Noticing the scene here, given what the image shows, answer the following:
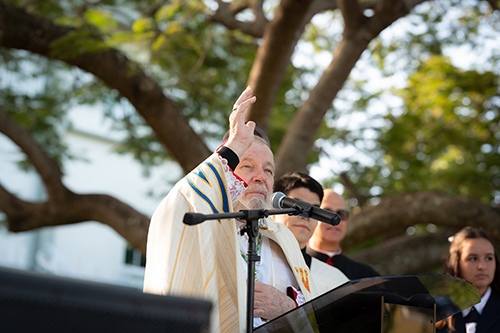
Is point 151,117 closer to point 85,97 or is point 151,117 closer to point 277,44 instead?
point 277,44

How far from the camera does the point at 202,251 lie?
188cm

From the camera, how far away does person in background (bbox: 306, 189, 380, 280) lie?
13.7 feet

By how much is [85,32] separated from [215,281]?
Result: 14.3 ft

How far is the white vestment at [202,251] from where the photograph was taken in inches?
71.7

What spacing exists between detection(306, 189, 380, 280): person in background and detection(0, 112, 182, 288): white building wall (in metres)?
11.6

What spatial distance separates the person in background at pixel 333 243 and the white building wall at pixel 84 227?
38.2 feet

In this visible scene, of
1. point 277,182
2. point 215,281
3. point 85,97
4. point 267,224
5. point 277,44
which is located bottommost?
point 215,281

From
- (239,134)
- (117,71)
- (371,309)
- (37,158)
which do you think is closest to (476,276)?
(371,309)

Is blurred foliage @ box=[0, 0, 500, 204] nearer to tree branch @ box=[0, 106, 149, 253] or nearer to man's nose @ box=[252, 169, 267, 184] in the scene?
tree branch @ box=[0, 106, 149, 253]

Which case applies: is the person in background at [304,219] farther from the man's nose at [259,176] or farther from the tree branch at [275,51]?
the tree branch at [275,51]

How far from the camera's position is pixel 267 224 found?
2.59 meters

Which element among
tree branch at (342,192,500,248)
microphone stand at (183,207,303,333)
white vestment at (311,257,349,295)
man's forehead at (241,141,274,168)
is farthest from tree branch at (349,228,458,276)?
microphone stand at (183,207,303,333)

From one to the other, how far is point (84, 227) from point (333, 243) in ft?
50.9

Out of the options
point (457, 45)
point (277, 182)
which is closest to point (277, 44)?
point (277, 182)
